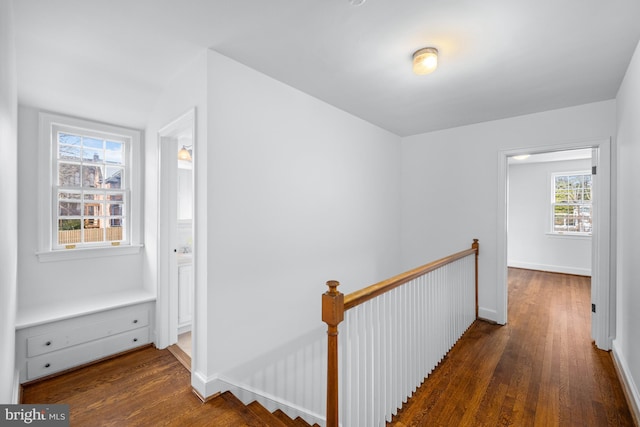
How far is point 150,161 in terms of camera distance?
3.06 meters

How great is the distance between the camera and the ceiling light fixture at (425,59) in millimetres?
1929

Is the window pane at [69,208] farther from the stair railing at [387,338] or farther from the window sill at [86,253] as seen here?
the stair railing at [387,338]

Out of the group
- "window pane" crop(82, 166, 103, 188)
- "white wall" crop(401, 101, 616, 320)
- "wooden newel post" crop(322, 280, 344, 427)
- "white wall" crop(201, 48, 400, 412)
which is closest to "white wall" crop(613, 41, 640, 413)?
"white wall" crop(401, 101, 616, 320)

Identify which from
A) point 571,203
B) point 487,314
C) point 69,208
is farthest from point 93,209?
point 571,203

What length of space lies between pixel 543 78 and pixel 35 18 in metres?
3.66

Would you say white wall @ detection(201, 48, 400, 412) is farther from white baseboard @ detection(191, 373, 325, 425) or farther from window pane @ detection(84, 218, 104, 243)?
window pane @ detection(84, 218, 104, 243)

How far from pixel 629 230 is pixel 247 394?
3221 mm

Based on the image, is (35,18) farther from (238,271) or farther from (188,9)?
(238,271)

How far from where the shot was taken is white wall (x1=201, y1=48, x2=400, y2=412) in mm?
2051

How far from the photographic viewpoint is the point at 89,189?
310cm

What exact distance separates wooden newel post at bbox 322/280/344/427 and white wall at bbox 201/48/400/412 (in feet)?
3.11

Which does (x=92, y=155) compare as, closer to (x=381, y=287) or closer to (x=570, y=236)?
(x=381, y=287)

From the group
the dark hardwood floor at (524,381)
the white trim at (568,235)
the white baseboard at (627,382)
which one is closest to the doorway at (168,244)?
the dark hardwood floor at (524,381)

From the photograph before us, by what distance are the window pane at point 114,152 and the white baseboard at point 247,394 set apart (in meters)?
2.61
